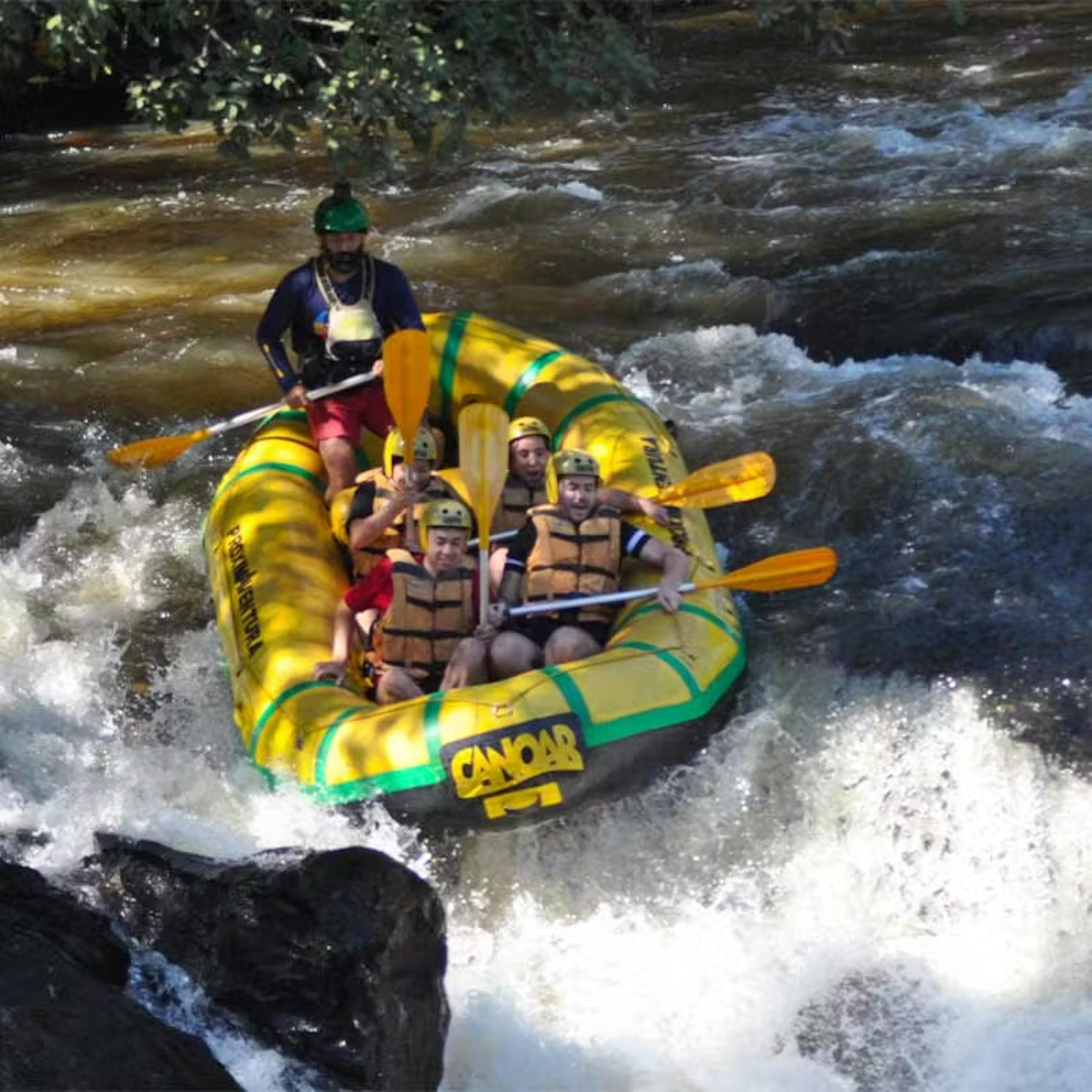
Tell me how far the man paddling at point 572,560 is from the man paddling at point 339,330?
974 mm

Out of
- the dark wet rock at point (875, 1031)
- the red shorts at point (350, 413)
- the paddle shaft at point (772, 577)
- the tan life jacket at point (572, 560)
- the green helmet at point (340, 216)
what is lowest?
the dark wet rock at point (875, 1031)

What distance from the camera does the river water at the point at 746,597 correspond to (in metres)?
5.04

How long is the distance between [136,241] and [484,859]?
21.4 feet

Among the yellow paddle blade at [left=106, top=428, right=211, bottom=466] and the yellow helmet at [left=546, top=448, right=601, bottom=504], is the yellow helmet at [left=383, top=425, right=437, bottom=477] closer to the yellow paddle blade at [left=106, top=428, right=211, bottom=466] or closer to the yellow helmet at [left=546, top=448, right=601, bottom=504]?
the yellow helmet at [left=546, top=448, right=601, bottom=504]

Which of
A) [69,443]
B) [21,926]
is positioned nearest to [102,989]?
[21,926]

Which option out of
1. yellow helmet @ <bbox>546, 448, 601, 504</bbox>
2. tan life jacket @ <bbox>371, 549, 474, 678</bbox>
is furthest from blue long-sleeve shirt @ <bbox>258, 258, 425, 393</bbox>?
tan life jacket @ <bbox>371, 549, 474, 678</bbox>

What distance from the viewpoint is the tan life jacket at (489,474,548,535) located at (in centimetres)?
620

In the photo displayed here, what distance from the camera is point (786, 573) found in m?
5.82

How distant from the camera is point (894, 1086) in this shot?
477cm

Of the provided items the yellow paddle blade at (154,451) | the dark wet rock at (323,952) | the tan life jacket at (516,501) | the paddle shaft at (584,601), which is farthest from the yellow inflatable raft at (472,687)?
the dark wet rock at (323,952)

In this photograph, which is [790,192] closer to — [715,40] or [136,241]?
[136,241]

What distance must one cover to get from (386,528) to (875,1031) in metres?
2.18

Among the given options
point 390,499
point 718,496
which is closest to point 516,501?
point 390,499

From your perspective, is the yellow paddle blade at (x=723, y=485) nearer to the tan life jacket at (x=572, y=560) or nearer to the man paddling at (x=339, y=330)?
the tan life jacket at (x=572, y=560)
